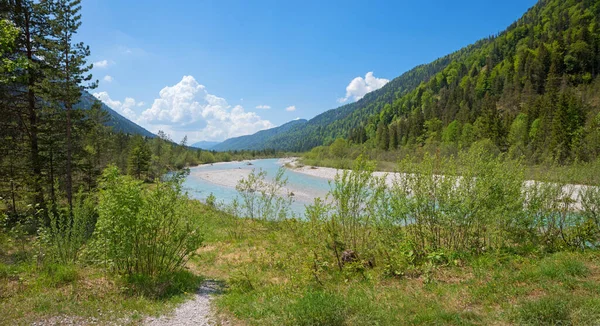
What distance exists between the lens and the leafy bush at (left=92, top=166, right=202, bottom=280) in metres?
6.98

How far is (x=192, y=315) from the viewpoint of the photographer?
6.00m

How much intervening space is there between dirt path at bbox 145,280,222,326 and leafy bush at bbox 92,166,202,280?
1.46 m

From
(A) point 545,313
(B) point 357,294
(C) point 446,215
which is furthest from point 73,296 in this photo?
(C) point 446,215

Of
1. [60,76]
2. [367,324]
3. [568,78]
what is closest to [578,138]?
[568,78]

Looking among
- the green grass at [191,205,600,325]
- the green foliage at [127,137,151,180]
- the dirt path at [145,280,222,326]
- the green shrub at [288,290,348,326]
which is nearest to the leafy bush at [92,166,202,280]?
the dirt path at [145,280,222,326]

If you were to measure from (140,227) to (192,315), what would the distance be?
2778 mm

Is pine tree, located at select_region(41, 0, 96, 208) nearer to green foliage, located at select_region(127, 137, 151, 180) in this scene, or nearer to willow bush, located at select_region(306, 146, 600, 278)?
willow bush, located at select_region(306, 146, 600, 278)

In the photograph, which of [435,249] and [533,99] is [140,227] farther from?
[533,99]

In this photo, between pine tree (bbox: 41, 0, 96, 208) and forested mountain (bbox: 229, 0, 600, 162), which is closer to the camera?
pine tree (bbox: 41, 0, 96, 208)

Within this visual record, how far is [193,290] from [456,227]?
25.5ft

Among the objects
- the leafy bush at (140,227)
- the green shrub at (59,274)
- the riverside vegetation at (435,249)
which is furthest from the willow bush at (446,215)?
the green shrub at (59,274)

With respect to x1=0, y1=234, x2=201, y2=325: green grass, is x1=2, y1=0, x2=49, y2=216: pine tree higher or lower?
higher

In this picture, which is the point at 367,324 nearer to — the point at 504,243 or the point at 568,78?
the point at 504,243

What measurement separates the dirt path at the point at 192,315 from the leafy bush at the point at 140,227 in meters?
1.46
